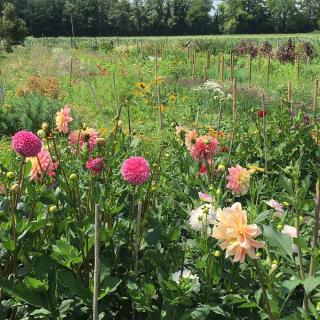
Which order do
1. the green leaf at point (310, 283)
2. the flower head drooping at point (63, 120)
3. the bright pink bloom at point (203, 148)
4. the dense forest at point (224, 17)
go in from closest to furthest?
the green leaf at point (310, 283), the bright pink bloom at point (203, 148), the flower head drooping at point (63, 120), the dense forest at point (224, 17)

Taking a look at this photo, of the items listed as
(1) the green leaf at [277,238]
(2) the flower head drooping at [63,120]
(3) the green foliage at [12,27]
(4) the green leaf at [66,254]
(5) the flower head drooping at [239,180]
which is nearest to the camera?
(1) the green leaf at [277,238]

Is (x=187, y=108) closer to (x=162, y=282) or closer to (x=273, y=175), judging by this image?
(x=273, y=175)

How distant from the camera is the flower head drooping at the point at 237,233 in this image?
118 centimetres

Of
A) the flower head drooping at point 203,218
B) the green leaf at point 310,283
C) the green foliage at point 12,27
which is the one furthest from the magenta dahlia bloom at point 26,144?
the green foliage at point 12,27

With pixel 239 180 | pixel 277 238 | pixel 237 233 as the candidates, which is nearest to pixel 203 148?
pixel 239 180

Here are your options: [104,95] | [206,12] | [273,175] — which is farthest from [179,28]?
[273,175]

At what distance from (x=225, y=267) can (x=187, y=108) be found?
22.2ft

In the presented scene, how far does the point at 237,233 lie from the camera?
1185 mm

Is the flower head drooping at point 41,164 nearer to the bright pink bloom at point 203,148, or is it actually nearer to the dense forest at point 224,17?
the bright pink bloom at point 203,148

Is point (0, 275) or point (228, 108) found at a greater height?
point (0, 275)

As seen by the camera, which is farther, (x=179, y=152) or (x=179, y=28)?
(x=179, y=28)

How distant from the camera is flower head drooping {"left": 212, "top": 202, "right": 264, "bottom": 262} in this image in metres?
1.18

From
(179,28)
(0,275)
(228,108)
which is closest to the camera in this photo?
(0,275)

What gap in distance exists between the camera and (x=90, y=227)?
1777 mm
